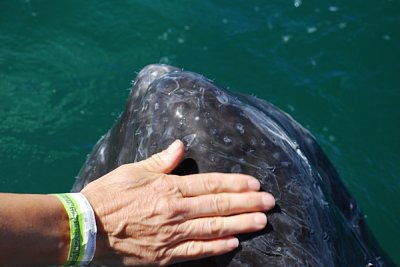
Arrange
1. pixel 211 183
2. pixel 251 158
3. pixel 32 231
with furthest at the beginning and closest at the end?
pixel 251 158
pixel 211 183
pixel 32 231

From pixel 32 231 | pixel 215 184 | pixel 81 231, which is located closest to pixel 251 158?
pixel 215 184

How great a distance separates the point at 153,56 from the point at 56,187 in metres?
2.73

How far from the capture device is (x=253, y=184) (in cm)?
406

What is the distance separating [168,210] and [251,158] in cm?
59

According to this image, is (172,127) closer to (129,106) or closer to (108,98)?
(129,106)


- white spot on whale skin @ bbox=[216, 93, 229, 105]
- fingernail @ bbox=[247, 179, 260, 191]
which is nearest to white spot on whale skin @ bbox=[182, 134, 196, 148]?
white spot on whale skin @ bbox=[216, 93, 229, 105]

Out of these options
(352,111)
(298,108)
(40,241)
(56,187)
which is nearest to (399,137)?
(352,111)

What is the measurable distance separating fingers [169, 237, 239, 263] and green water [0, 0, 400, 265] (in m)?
5.38

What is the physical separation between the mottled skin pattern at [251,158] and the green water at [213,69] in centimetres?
481

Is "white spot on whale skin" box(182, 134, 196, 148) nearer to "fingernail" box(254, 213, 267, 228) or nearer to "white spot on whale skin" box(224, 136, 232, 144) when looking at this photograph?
"white spot on whale skin" box(224, 136, 232, 144)

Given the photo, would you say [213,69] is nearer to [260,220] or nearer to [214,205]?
[214,205]

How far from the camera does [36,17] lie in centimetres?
1156

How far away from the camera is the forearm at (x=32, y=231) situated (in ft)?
12.8

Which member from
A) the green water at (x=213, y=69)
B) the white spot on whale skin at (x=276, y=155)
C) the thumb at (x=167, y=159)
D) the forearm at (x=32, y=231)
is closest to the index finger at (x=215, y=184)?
the thumb at (x=167, y=159)
